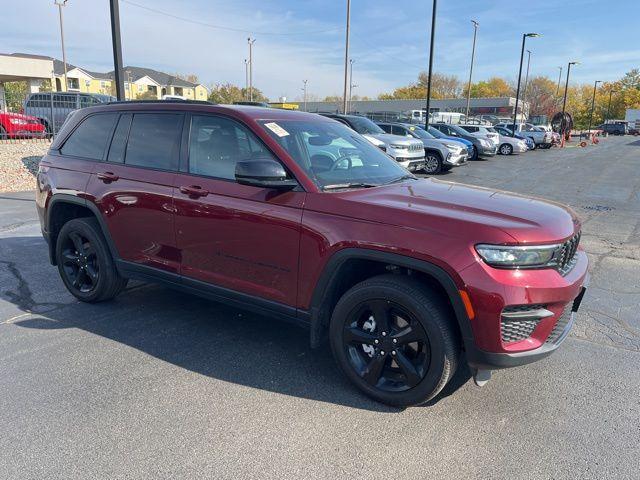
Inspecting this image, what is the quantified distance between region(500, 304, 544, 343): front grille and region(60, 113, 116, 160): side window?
3.66m

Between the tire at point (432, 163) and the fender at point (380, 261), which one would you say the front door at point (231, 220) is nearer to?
the fender at point (380, 261)

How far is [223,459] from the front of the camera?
2.61m

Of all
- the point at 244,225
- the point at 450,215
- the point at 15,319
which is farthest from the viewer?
the point at 15,319

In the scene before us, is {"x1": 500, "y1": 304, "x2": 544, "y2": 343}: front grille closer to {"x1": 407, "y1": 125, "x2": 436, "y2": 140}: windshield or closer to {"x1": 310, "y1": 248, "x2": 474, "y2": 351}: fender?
{"x1": 310, "y1": 248, "x2": 474, "y2": 351}: fender

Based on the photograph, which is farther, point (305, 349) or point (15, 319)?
point (15, 319)

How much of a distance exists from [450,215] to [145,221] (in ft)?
8.15

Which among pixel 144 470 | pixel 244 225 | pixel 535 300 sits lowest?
pixel 144 470

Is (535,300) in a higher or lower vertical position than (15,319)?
higher

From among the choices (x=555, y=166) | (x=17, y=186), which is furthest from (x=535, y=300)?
(x=555, y=166)

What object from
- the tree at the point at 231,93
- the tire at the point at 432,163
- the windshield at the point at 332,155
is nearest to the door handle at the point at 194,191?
the windshield at the point at 332,155

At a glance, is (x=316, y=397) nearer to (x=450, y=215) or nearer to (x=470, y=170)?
(x=450, y=215)

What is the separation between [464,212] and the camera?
2980 millimetres

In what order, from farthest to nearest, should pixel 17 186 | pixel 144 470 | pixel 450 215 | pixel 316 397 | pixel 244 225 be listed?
pixel 17 186
pixel 244 225
pixel 316 397
pixel 450 215
pixel 144 470

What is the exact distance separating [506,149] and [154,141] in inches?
1058
